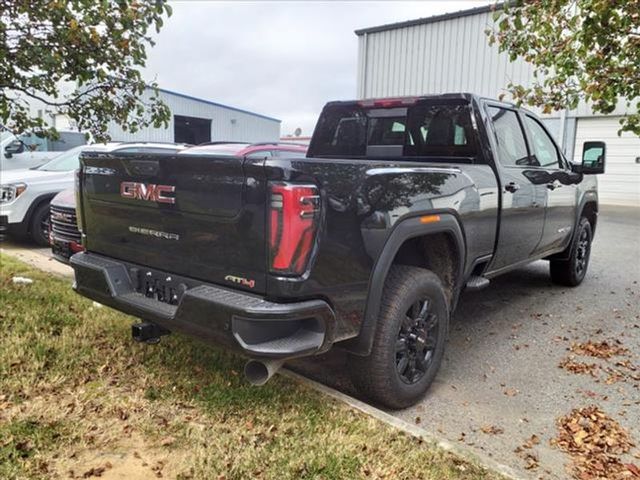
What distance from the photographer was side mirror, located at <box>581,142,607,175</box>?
5.46 m

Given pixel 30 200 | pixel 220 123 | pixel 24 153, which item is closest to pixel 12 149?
pixel 24 153

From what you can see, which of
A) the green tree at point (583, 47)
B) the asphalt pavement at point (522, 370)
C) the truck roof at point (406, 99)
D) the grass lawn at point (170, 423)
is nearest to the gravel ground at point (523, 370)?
the asphalt pavement at point (522, 370)

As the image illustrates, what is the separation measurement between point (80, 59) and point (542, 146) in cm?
429

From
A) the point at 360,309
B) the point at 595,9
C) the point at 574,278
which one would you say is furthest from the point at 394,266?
the point at 574,278

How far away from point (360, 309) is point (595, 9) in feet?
7.28

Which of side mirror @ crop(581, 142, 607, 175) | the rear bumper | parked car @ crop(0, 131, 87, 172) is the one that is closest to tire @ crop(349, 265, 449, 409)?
the rear bumper

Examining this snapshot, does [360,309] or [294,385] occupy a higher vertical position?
[360,309]

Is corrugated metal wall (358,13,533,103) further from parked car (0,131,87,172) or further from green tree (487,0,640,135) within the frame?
green tree (487,0,640,135)

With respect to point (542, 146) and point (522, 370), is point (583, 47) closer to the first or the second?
point (542, 146)

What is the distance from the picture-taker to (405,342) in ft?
10.8

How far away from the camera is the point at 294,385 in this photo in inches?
134

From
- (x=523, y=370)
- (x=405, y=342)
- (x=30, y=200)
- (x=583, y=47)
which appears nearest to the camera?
(x=405, y=342)

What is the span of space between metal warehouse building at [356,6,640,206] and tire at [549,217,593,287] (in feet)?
31.9

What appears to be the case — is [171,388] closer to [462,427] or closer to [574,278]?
[462,427]
